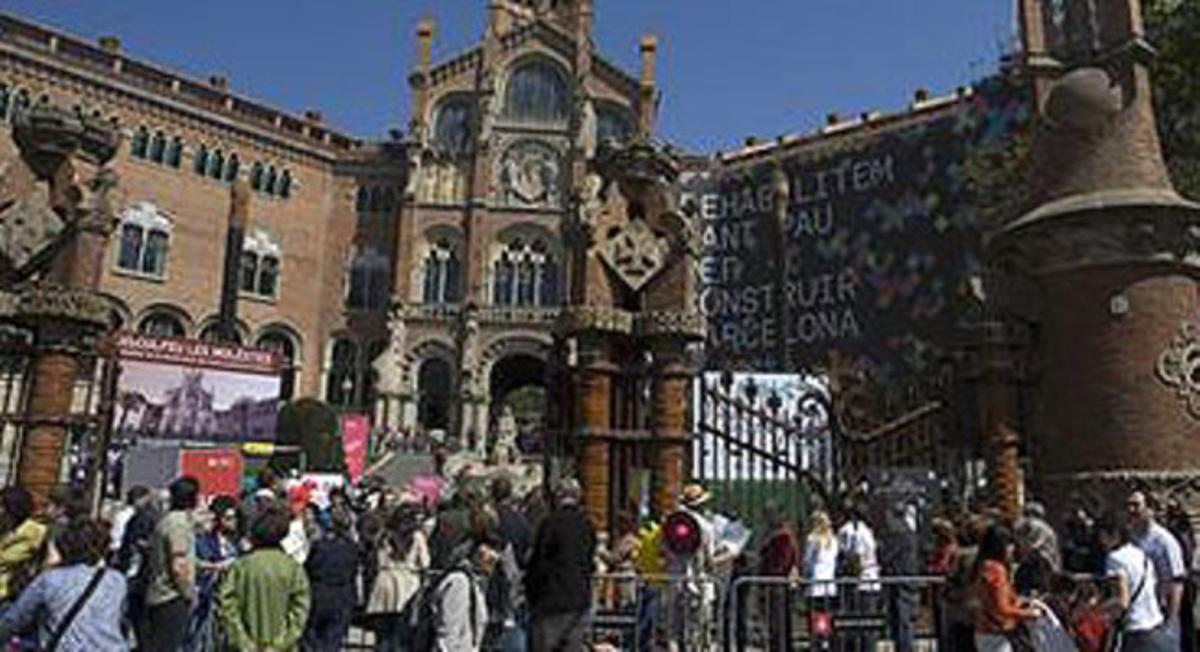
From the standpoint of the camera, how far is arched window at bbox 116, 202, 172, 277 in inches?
1699

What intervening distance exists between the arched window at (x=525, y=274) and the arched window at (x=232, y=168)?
1255 cm

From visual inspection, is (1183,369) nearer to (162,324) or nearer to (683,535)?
(683,535)

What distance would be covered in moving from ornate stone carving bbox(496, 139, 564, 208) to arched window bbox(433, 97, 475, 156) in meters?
2.42

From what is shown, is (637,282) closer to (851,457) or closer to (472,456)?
(851,457)

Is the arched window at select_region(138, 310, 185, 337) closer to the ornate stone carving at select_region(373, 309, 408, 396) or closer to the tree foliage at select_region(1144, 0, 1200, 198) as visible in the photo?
the ornate stone carving at select_region(373, 309, 408, 396)

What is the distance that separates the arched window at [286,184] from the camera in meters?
49.5

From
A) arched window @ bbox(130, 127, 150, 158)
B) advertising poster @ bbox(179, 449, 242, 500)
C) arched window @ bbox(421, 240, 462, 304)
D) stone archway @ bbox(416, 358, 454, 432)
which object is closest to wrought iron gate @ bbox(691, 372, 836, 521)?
advertising poster @ bbox(179, 449, 242, 500)

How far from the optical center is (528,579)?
712 cm

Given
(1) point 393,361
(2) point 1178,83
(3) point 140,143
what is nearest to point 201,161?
(3) point 140,143

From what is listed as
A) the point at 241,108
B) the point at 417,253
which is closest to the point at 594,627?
the point at 417,253

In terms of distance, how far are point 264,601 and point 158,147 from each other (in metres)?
43.7

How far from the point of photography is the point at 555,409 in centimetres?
1136

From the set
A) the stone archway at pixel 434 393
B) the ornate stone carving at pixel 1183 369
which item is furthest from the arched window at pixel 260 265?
the ornate stone carving at pixel 1183 369

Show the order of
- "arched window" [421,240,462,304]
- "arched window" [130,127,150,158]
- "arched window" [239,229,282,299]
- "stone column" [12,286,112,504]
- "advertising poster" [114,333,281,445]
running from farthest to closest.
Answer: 1. "arched window" [421,240,462,304]
2. "arched window" [239,229,282,299]
3. "arched window" [130,127,150,158]
4. "advertising poster" [114,333,281,445]
5. "stone column" [12,286,112,504]
